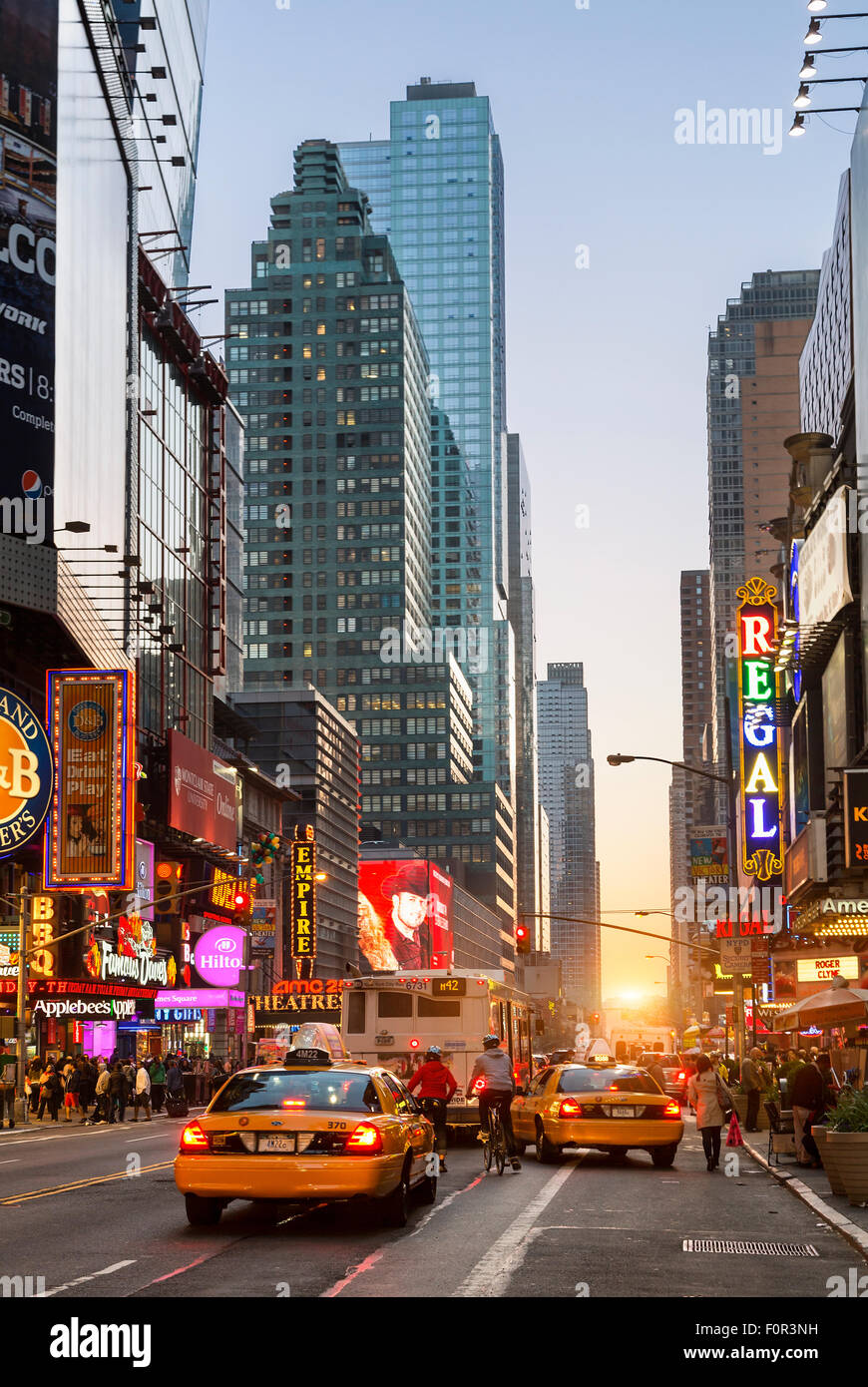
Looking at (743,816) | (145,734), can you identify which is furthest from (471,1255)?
(145,734)

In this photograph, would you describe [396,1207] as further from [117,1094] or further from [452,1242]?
[117,1094]

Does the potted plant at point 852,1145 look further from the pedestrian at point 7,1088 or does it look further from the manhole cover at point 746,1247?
the pedestrian at point 7,1088

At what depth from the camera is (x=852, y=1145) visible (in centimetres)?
1761

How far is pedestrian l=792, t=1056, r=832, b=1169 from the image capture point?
77.4 feet

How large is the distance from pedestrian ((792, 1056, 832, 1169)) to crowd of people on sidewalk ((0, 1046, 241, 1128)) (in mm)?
22766

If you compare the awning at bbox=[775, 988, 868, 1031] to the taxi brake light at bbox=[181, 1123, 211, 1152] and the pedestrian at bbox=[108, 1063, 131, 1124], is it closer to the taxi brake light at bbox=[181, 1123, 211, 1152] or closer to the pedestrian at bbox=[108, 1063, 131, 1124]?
the taxi brake light at bbox=[181, 1123, 211, 1152]

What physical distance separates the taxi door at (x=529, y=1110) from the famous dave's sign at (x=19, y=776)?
2758cm

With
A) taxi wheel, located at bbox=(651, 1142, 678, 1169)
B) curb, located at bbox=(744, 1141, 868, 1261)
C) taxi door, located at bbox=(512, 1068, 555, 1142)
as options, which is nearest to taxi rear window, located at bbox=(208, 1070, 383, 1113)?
curb, located at bbox=(744, 1141, 868, 1261)

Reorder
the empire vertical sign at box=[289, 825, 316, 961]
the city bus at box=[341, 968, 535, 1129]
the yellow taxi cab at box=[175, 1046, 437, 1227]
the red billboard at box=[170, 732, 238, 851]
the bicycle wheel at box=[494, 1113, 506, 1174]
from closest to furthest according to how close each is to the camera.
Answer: the yellow taxi cab at box=[175, 1046, 437, 1227], the bicycle wheel at box=[494, 1113, 506, 1174], the city bus at box=[341, 968, 535, 1129], the red billboard at box=[170, 732, 238, 851], the empire vertical sign at box=[289, 825, 316, 961]

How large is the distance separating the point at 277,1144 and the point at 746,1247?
4.17m

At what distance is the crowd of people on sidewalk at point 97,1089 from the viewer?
47.8m
